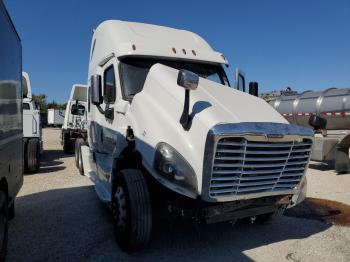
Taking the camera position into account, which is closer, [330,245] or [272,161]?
[272,161]

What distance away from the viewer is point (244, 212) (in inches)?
170

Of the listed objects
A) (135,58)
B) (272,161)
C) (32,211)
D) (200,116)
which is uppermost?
(135,58)

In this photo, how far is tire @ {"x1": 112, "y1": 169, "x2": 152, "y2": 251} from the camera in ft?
14.0

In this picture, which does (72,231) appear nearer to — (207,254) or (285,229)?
(207,254)

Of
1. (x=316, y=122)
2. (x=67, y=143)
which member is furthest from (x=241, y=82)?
(x=67, y=143)

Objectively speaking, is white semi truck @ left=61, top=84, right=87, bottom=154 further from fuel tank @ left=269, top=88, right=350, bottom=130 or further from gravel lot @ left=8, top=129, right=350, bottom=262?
gravel lot @ left=8, top=129, right=350, bottom=262

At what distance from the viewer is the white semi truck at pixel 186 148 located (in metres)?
3.91

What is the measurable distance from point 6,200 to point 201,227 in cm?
279

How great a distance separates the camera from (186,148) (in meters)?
4.02

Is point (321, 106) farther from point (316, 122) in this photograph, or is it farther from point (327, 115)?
point (316, 122)

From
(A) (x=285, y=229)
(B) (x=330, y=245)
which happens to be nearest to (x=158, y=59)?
(A) (x=285, y=229)

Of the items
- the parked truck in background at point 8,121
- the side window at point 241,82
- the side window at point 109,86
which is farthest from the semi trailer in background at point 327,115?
the parked truck in background at point 8,121

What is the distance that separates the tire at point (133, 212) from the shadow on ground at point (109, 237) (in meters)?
Result: 0.22

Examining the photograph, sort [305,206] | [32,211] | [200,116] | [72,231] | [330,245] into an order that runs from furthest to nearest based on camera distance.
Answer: [305,206] → [32,211] → [72,231] → [330,245] → [200,116]
